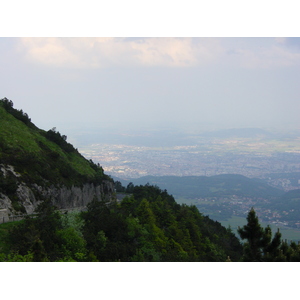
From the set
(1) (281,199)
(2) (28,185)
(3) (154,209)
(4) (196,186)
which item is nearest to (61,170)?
(2) (28,185)

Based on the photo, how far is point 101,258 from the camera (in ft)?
60.5

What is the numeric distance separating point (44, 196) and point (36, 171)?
2356 millimetres

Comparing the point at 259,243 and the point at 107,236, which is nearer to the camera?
the point at 259,243

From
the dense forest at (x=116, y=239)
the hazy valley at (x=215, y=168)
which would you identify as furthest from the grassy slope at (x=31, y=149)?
the hazy valley at (x=215, y=168)

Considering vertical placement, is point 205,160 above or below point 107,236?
above

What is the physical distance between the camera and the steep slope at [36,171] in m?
22.4

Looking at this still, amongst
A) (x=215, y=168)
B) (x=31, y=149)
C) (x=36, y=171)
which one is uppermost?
(x=215, y=168)

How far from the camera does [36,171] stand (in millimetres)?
25938

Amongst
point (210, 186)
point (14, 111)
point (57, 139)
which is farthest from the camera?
point (210, 186)

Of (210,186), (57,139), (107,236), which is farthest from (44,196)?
(210,186)

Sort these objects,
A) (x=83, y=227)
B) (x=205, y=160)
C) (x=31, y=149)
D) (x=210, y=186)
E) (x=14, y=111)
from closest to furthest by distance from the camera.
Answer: (x=83, y=227)
(x=31, y=149)
(x=14, y=111)
(x=210, y=186)
(x=205, y=160)

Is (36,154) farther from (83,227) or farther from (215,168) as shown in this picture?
(215,168)

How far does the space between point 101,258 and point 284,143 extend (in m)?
194

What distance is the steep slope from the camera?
2239 centimetres
